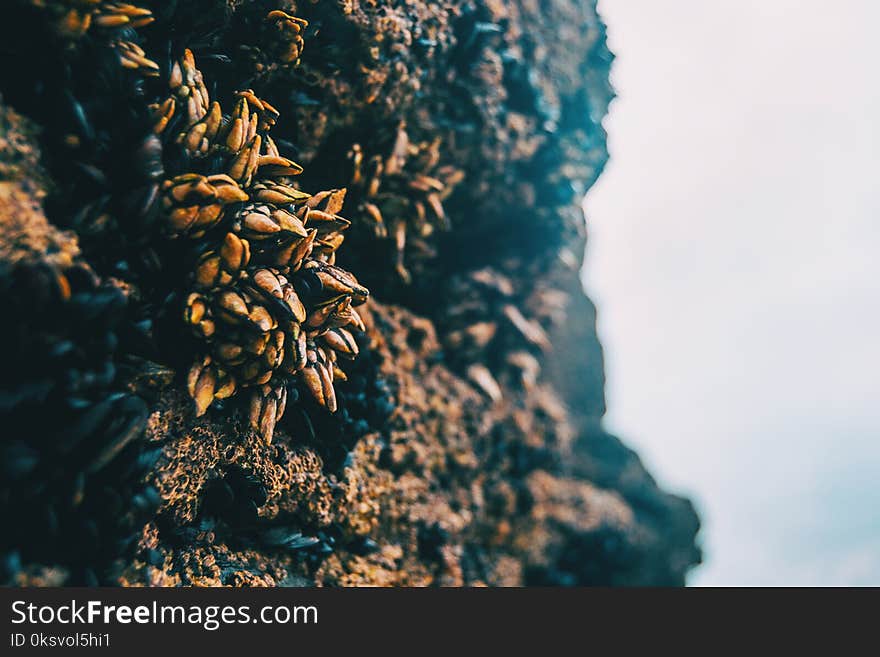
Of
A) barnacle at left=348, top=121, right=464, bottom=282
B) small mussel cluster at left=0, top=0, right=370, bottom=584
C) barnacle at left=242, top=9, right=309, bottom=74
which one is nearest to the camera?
small mussel cluster at left=0, top=0, right=370, bottom=584

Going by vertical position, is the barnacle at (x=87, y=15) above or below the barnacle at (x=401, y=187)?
below

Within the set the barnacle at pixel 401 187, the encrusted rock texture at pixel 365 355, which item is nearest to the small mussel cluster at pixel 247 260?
the encrusted rock texture at pixel 365 355

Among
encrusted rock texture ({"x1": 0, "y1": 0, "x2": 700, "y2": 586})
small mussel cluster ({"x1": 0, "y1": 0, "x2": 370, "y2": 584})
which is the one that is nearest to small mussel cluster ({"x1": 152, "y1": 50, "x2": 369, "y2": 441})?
small mussel cluster ({"x1": 0, "y1": 0, "x2": 370, "y2": 584})

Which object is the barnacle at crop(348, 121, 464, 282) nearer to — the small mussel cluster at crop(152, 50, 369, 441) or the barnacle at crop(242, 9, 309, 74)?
the barnacle at crop(242, 9, 309, 74)

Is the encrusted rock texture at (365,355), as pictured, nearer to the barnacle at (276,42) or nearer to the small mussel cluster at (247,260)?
the barnacle at (276,42)

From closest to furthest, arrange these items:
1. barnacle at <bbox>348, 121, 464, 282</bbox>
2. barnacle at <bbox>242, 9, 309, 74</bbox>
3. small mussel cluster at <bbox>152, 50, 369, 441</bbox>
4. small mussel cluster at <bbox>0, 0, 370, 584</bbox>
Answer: small mussel cluster at <bbox>0, 0, 370, 584</bbox>
small mussel cluster at <bbox>152, 50, 369, 441</bbox>
barnacle at <bbox>242, 9, 309, 74</bbox>
barnacle at <bbox>348, 121, 464, 282</bbox>
